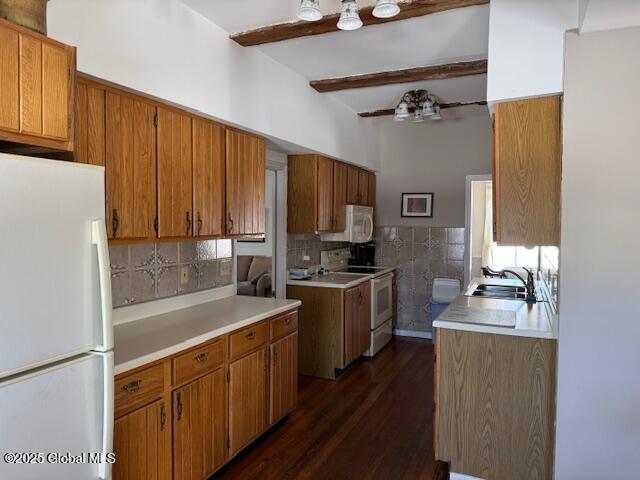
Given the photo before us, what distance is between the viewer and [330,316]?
4.02 m

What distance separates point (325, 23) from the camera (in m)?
2.56

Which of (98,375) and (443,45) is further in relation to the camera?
(443,45)

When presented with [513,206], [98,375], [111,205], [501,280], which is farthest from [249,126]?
[501,280]

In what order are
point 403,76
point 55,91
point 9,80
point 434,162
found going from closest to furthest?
point 9,80 < point 55,91 < point 403,76 < point 434,162

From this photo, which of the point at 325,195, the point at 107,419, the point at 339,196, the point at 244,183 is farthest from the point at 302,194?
the point at 107,419

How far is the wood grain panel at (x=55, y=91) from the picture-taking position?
1409 mm

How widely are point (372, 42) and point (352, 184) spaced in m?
2.12

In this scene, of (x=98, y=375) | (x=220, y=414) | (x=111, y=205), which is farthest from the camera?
(x=220, y=414)

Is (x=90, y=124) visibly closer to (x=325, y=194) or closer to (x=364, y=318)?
(x=325, y=194)

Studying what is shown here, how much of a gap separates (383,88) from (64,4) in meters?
2.78

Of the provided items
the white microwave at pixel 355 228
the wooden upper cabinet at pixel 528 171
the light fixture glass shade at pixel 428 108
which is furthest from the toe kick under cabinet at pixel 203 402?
the light fixture glass shade at pixel 428 108

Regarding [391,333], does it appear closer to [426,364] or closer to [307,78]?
[426,364]

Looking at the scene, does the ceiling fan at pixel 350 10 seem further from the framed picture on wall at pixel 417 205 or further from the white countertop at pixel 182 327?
the framed picture on wall at pixel 417 205

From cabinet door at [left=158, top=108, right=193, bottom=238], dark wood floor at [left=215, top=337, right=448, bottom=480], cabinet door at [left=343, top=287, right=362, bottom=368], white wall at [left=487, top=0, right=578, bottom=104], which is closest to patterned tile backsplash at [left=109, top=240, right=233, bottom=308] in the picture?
cabinet door at [left=158, top=108, right=193, bottom=238]
